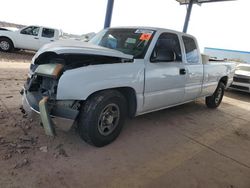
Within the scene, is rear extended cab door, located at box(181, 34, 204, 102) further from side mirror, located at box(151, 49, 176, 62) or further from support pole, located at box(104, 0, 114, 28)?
support pole, located at box(104, 0, 114, 28)

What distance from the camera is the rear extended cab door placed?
508 centimetres

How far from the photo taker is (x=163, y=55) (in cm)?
426

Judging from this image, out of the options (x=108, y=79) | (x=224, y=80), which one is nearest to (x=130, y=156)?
(x=108, y=79)

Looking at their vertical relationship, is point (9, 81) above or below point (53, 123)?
below

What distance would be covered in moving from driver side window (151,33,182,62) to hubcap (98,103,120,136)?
3.60 ft

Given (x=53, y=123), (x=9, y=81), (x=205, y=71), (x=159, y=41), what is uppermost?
(x=159, y=41)

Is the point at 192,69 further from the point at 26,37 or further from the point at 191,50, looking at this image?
the point at 26,37

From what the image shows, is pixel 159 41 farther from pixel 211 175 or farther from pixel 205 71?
pixel 211 175

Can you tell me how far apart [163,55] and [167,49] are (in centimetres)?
22

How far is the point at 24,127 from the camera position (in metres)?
3.98

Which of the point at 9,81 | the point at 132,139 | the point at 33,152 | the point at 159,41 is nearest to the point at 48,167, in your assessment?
the point at 33,152

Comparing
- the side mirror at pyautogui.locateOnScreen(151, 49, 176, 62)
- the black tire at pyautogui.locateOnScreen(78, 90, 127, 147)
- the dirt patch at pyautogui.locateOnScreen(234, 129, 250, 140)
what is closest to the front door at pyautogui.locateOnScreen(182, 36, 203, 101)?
the side mirror at pyautogui.locateOnScreen(151, 49, 176, 62)

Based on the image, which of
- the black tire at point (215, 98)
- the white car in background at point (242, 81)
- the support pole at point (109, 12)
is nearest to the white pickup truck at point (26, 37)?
the support pole at point (109, 12)

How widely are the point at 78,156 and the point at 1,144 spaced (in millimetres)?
1059
